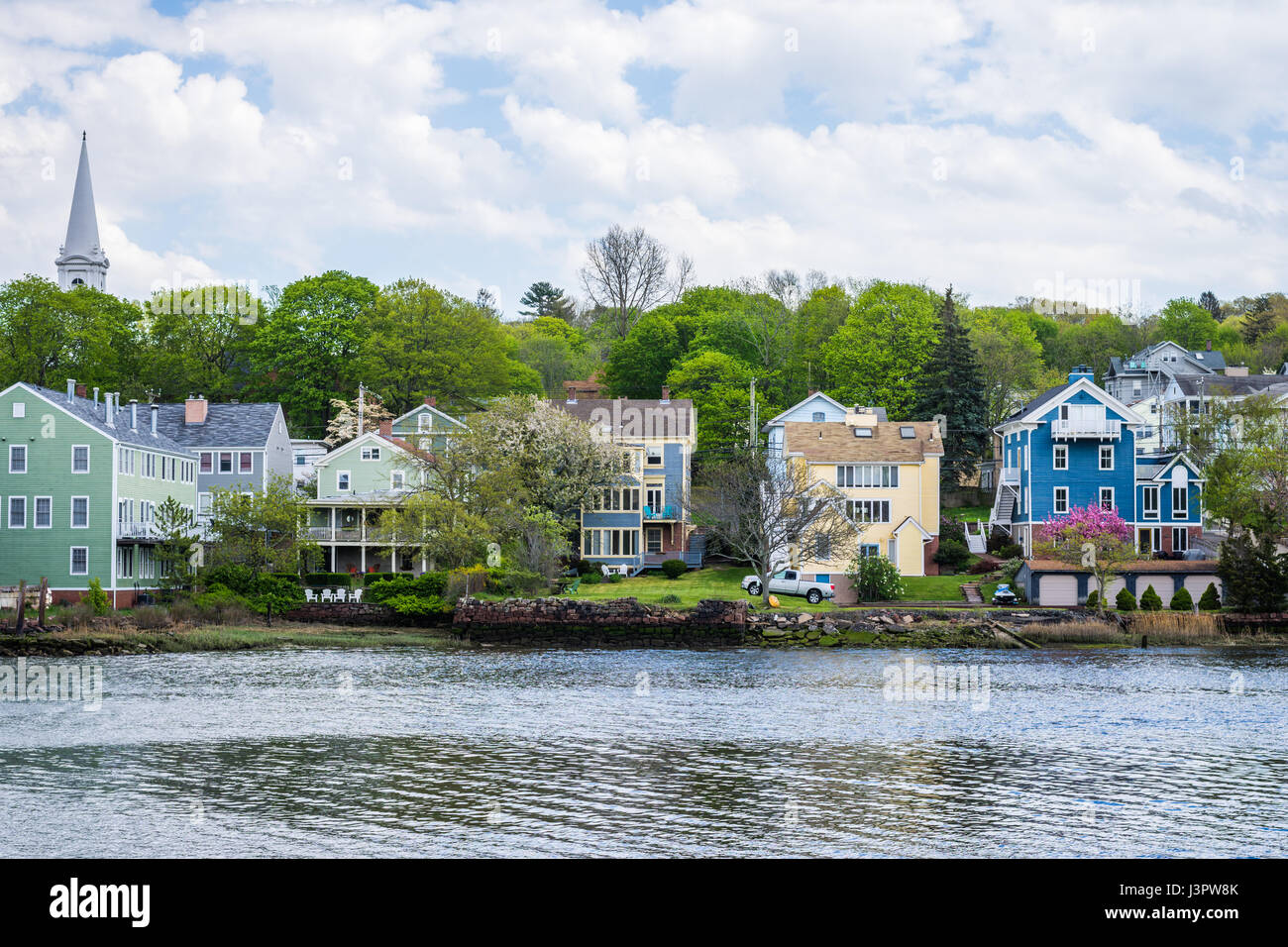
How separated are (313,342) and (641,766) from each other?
74599 mm

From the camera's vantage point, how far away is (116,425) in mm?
67500

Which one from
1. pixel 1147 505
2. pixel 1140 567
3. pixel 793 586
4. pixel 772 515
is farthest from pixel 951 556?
pixel 772 515

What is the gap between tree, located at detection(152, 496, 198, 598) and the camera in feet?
204

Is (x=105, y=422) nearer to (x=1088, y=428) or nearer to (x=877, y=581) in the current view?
(x=877, y=581)

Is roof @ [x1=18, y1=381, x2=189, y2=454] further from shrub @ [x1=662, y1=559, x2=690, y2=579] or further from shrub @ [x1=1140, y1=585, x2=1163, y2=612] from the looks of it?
shrub @ [x1=1140, y1=585, x2=1163, y2=612]

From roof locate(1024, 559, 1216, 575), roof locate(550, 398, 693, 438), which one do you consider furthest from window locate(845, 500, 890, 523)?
roof locate(550, 398, 693, 438)

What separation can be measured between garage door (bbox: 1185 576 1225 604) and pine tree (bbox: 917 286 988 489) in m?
23.1

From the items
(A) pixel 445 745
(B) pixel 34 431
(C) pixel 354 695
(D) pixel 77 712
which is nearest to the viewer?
(A) pixel 445 745

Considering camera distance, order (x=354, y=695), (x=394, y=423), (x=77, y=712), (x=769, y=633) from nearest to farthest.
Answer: (x=77, y=712) → (x=354, y=695) → (x=769, y=633) → (x=394, y=423)

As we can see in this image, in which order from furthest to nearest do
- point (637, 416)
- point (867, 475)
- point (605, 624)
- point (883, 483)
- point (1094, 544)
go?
point (637, 416) < point (867, 475) < point (883, 483) < point (1094, 544) < point (605, 624)
